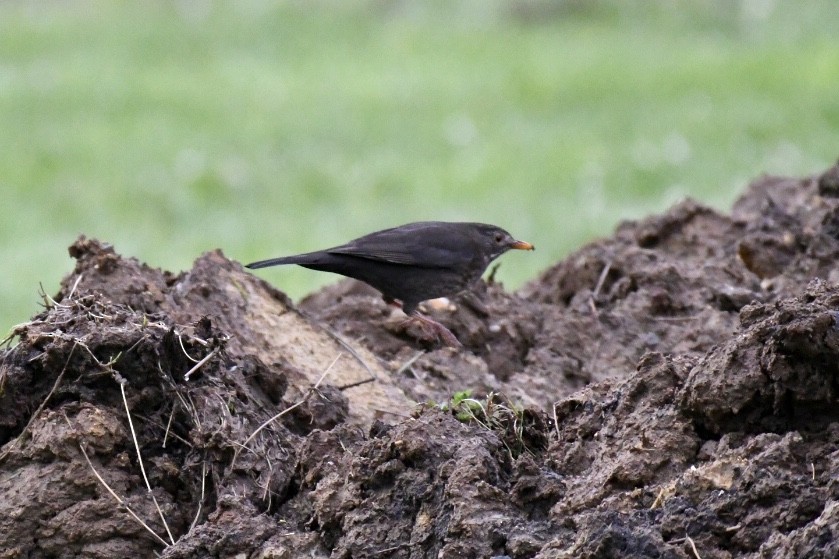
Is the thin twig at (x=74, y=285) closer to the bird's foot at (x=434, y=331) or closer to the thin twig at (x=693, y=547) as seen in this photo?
the bird's foot at (x=434, y=331)

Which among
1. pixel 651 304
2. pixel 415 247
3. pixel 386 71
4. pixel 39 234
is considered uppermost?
pixel 386 71

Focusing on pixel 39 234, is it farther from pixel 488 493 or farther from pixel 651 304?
pixel 488 493

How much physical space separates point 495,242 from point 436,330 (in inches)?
58.6

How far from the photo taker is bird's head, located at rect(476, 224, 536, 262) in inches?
285

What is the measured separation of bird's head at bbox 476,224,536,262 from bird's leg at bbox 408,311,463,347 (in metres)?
1.29

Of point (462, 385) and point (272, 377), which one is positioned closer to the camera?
point (272, 377)

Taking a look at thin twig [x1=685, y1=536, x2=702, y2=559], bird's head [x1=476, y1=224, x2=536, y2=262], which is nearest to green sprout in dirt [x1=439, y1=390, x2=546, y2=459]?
thin twig [x1=685, y1=536, x2=702, y2=559]

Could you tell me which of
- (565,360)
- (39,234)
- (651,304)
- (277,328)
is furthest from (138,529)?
(39,234)

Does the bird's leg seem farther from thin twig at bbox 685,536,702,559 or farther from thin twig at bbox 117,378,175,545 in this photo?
thin twig at bbox 685,536,702,559

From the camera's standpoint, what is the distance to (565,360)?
5.85 m

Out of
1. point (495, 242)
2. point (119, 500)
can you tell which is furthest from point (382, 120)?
point (119, 500)

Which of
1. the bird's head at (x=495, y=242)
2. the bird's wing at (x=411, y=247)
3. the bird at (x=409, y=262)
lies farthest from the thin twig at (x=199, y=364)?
the bird's head at (x=495, y=242)

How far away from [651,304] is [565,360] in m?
0.59

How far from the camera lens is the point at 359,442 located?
4047mm
